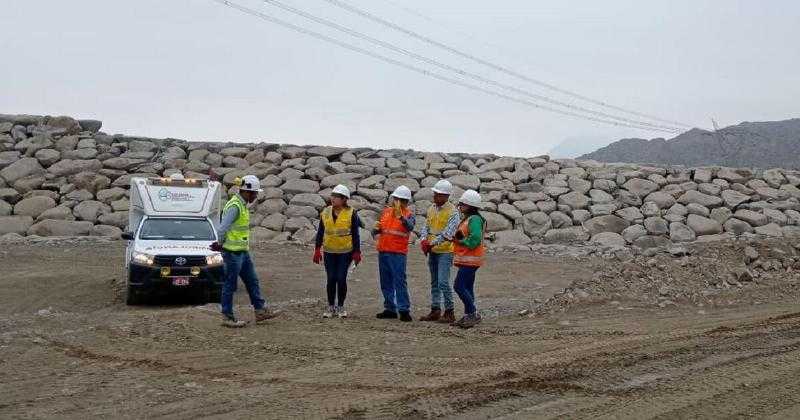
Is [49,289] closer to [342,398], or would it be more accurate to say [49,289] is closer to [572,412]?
[342,398]

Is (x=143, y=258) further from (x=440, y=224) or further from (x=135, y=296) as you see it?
(x=440, y=224)

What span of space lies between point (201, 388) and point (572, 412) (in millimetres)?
3395

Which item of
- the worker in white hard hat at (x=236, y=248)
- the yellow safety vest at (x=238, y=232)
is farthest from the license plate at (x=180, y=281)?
the yellow safety vest at (x=238, y=232)

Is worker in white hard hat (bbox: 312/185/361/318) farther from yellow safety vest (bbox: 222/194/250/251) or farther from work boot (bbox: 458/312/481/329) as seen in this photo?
work boot (bbox: 458/312/481/329)

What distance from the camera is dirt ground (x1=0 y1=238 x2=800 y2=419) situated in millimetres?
6848

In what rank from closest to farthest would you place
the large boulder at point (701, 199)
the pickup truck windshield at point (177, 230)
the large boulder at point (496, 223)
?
the pickup truck windshield at point (177, 230)
the large boulder at point (496, 223)
the large boulder at point (701, 199)

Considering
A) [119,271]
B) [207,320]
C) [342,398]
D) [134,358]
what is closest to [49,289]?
[119,271]

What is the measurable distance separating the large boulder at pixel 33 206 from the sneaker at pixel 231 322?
609 inches

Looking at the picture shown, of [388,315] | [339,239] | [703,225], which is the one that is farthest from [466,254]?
[703,225]

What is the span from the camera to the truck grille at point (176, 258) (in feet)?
45.2

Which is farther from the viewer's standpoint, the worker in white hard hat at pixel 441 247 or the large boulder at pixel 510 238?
the large boulder at pixel 510 238

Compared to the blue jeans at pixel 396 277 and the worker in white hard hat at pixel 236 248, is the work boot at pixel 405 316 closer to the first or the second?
the blue jeans at pixel 396 277

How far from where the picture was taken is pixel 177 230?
48.8 feet

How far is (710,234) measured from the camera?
23.9m
